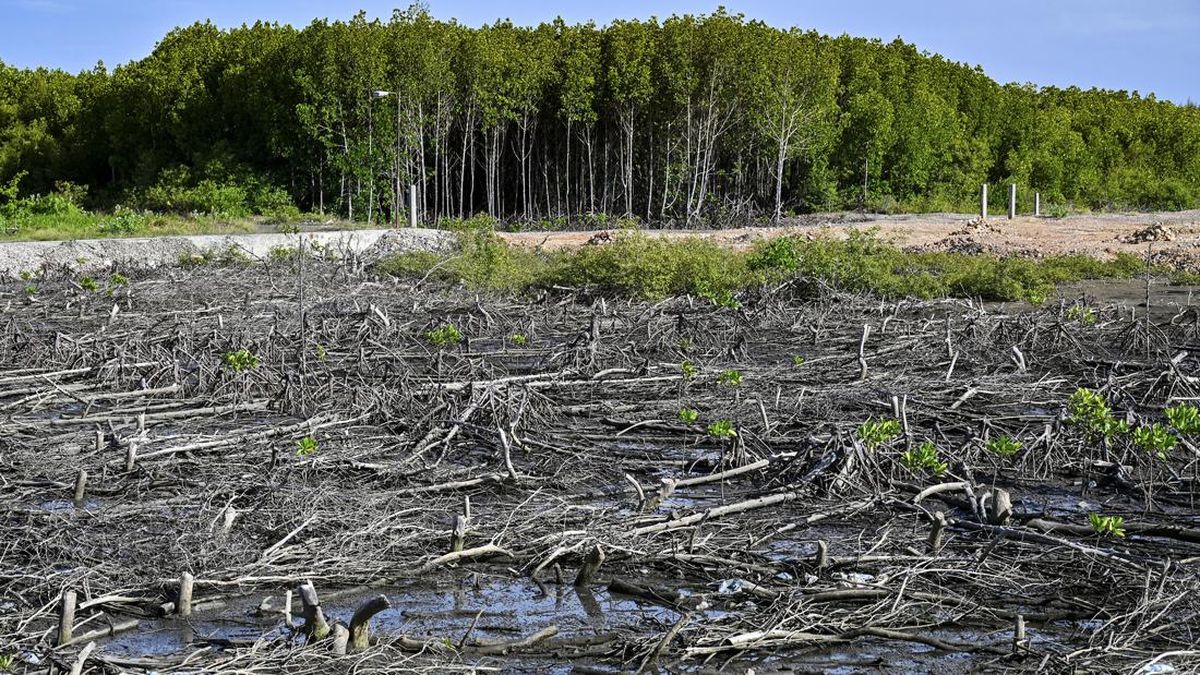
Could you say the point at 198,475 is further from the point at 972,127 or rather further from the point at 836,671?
the point at 972,127

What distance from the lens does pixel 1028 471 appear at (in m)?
8.92

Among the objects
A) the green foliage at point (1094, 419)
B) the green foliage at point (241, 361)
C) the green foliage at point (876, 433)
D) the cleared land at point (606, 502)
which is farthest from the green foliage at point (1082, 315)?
the green foliage at point (241, 361)

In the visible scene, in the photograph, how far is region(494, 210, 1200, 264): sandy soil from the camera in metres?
24.8

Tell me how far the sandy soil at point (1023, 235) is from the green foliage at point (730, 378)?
420 inches

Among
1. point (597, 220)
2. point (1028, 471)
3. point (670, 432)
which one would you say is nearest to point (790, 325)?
point (670, 432)

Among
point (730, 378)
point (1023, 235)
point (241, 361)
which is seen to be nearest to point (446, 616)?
point (730, 378)

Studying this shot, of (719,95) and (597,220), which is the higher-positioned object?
(719,95)

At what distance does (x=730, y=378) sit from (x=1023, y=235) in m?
17.8

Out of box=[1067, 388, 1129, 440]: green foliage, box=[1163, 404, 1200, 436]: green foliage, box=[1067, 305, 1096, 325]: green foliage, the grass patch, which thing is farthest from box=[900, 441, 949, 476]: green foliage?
the grass patch

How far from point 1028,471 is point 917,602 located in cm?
292

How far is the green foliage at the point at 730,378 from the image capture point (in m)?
10.9

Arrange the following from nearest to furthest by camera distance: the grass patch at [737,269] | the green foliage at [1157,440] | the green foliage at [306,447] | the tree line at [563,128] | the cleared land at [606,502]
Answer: the cleared land at [606,502], the green foliage at [1157,440], the green foliage at [306,447], the grass patch at [737,269], the tree line at [563,128]

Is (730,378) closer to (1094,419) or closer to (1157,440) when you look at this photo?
(1094,419)

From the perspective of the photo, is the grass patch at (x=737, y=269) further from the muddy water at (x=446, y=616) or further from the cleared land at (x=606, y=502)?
the muddy water at (x=446, y=616)
